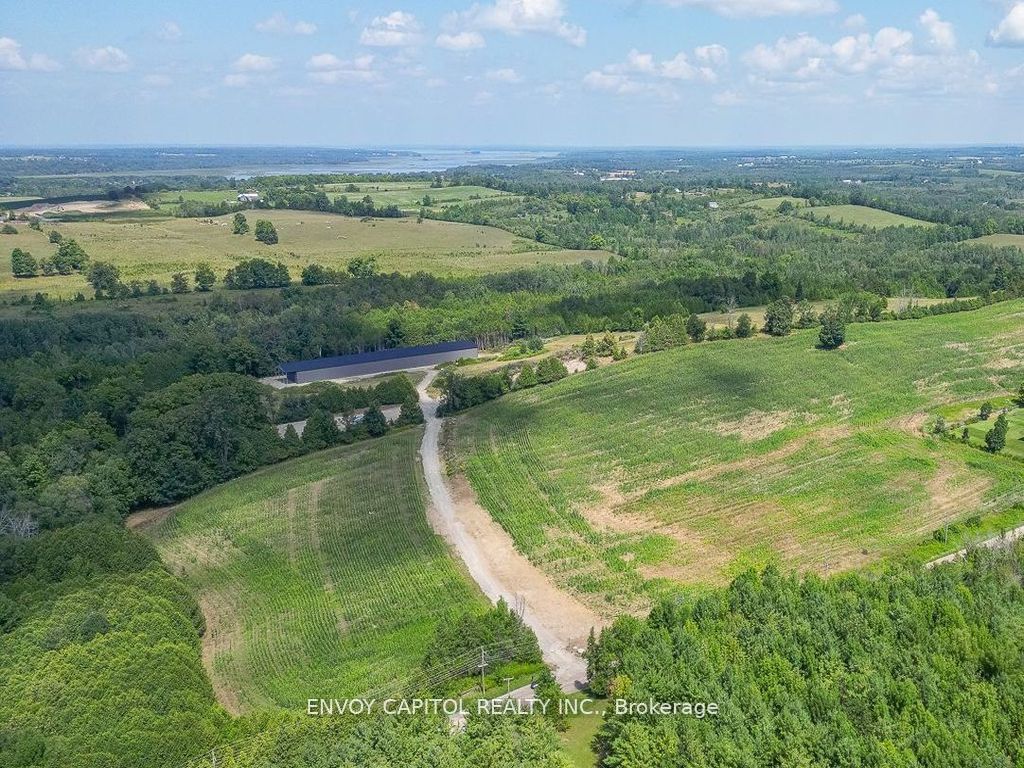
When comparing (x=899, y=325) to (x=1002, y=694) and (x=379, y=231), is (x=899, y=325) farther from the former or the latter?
(x=379, y=231)

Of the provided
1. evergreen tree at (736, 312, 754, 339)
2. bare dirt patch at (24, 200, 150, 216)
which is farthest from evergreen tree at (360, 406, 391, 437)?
bare dirt patch at (24, 200, 150, 216)

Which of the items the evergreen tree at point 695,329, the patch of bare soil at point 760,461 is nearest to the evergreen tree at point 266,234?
the evergreen tree at point 695,329

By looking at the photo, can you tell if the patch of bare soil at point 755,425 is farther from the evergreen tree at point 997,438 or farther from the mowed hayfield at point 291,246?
the mowed hayfield at point 291,246

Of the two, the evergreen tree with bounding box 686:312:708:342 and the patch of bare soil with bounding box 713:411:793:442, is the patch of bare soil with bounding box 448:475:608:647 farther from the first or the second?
the evergreen tree with bounding box 686:312:708:342

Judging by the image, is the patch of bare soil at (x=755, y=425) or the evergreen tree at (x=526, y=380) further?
the evergreen tree at (x=526, y=380)

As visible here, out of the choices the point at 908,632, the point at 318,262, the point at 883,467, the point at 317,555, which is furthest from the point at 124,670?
the point at 318,262

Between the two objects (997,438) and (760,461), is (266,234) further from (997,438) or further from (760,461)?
(997,438)
